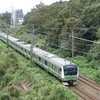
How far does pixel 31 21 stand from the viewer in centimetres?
5806

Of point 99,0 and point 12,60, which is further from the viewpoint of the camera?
point 99,0

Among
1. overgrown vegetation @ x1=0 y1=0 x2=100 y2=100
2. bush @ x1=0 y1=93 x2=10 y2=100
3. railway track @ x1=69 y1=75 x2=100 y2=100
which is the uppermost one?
overgrown vegetation @ x1=0 y1=0 x2=100 y2=100

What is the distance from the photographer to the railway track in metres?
20.1

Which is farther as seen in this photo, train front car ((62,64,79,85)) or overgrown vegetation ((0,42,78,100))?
train front car ((62,64,79,85))

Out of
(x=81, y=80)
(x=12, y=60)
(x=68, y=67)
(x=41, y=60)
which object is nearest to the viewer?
(x=68, y=67)

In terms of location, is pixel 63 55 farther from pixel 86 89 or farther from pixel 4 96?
pixel 4 96

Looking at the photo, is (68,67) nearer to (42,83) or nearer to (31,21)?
(42,83)

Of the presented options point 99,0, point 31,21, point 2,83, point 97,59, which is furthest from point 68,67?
point 31,21

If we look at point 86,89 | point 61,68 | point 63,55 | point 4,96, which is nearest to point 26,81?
point 4,96

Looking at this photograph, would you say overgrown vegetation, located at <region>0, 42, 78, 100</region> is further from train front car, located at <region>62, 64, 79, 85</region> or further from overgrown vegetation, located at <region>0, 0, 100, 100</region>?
train front car, located at <region>62, 64, 79, 85</region>

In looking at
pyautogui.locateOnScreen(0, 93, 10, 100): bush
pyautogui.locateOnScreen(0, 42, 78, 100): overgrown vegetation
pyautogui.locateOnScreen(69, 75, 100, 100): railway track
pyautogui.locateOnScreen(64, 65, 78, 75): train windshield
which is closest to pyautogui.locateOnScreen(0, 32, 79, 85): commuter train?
pyautogui.locateOnScreen(64, 65, 78, 75): train windshield

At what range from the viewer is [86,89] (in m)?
22.0

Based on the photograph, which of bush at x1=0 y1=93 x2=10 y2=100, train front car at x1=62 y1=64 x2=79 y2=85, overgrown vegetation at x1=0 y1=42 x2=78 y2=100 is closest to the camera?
overgrown vegetation at x1=0 y1=42 x2=78 y2=100

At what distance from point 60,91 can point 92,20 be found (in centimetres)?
2106
